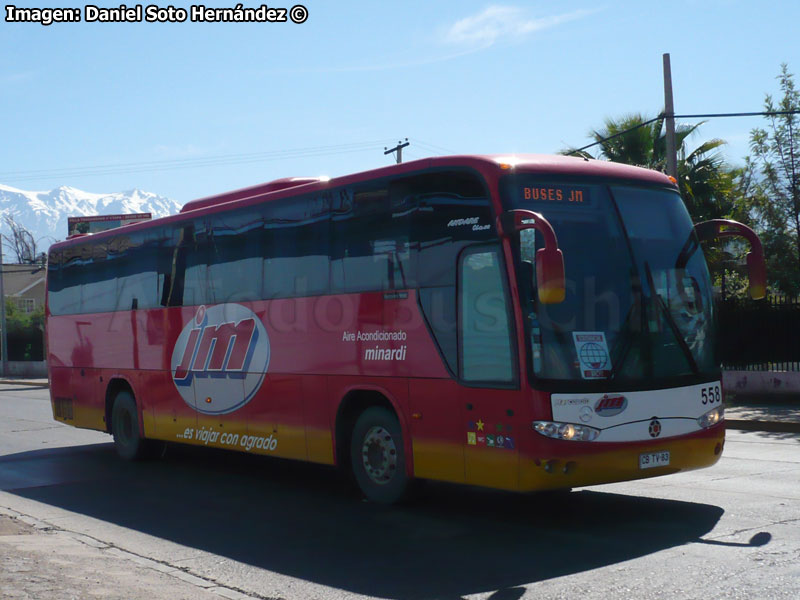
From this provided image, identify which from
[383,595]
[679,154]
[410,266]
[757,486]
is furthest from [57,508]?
[679,154]

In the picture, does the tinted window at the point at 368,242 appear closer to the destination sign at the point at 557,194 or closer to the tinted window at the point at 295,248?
the tinted window at the point at 295,248

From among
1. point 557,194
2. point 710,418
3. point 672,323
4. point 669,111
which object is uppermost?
point 669,111

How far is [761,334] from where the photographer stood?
72.5 feet

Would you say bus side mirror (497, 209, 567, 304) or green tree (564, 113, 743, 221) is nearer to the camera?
bus side mirror (497, 209, 567, 304)

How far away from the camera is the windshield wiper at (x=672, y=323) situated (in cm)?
910

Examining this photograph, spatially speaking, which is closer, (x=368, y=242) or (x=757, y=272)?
(x=757, y=272)

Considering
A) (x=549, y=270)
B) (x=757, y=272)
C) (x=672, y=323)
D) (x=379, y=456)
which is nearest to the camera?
(x=549, y=270)

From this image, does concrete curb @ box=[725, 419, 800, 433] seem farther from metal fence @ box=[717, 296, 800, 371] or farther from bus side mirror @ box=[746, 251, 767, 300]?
Result: bus side mirror @ box=[746, 251, 767, 300]

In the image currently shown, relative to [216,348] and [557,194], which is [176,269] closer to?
[216,348]

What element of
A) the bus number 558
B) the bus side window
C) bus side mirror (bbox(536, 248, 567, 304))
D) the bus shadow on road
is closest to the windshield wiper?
the bus number 558

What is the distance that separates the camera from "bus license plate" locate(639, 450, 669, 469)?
8805mm

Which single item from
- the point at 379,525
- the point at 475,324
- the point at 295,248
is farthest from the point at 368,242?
the point at 379,525

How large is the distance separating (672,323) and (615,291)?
701mm

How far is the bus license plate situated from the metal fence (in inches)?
545
